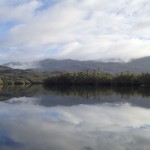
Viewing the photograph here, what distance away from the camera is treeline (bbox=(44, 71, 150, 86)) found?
147 m

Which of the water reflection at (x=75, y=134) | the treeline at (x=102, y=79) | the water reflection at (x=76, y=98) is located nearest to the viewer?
the water reflection at (x=75, y=134)

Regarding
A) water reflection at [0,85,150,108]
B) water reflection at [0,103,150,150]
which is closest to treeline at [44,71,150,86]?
water reflection at [0,85,150,108]

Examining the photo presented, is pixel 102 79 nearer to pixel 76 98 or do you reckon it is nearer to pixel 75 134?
pixel 76 98

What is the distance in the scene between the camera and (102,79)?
514ft

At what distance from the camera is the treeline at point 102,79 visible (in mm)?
147125

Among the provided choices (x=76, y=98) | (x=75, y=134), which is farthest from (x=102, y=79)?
(x=75, y=134)

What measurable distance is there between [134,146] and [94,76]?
13675 centimetres

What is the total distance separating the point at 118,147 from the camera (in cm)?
2259

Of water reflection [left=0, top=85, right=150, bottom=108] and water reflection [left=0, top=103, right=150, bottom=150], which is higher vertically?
water reflection [left=0, top=103, right=150, bottom=150]

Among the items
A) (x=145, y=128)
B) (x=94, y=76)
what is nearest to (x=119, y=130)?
(x=145, y=128)

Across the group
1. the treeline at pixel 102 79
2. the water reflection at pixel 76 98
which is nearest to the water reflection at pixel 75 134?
the water reflection at pixel 76 98

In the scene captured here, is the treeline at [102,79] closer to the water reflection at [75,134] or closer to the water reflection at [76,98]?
the water reflection at [76,98]

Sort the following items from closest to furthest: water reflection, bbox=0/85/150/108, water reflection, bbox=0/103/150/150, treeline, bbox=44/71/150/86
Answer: water reflection, bbox=0/103/150/150 < water reflection, bbox=0/85/150/108 < treeline, bbox=44/71/150/86

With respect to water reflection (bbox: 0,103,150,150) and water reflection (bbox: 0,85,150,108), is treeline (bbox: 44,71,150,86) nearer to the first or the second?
water reflection (bbox: 0,85,150,108)
